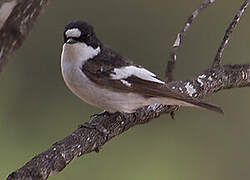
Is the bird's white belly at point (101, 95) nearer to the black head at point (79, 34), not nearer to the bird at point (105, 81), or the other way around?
the bird at point (105, 81)

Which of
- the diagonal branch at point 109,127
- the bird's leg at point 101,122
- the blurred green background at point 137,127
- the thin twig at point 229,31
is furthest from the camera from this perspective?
the blurred green background at point 137,127

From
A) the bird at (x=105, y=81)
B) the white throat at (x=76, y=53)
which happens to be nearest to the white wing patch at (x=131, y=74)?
the bird at (x=105, y=81)

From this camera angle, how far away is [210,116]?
6152mm

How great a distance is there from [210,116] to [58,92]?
5.23ft

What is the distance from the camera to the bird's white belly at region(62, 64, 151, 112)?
329cm

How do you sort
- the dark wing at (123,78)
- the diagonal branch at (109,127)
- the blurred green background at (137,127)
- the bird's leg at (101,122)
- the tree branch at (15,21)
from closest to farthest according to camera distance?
the tree branch at (15,21) < the diagonal branch at (109,127) < the bird's leg at (101,122) < the dark wing at (123,78) < the blurred green background at (137,127)

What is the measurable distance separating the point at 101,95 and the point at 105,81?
0.29ft

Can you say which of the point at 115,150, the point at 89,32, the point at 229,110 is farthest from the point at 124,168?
the point at 89,32

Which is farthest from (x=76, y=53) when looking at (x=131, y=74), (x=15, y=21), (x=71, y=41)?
(x=15, y=21)

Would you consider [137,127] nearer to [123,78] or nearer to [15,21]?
[123,78]

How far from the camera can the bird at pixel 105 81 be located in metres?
3.29

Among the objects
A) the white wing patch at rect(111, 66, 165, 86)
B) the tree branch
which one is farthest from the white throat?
the tree branch

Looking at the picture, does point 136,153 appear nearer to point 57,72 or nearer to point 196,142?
point 196,142

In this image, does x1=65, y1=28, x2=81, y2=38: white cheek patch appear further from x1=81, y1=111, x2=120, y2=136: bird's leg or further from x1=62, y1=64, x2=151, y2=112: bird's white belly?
x1=81, y1=111, x2=120, y2=136: bird's leg
